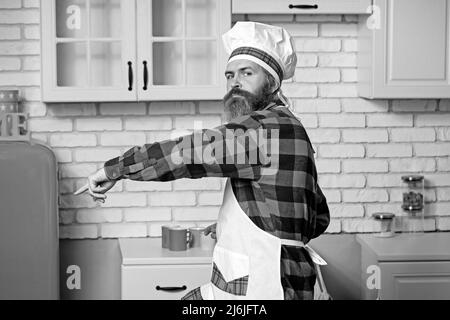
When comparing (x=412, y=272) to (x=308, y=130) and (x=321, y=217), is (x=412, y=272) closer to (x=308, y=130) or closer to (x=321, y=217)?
(x=308, y=130)

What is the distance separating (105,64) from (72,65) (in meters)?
0.17

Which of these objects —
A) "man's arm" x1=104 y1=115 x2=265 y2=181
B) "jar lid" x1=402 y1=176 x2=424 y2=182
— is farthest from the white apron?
"jar lid" x1=402 y1=176 x2=424 y2=182

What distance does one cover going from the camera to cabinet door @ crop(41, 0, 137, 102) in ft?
14.4

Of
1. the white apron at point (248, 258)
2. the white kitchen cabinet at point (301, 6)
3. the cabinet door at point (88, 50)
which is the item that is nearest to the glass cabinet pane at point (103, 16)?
the cabinet door at point (88, 50)

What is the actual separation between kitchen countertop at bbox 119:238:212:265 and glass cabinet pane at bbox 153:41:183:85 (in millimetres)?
827

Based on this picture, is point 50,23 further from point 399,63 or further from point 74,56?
point 399,63

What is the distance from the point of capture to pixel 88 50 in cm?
446

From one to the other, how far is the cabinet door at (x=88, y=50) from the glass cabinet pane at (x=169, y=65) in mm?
171

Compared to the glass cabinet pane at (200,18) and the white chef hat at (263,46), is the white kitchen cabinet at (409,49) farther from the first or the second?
the white chef hat at (263,46)

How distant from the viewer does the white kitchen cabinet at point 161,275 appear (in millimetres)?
4305

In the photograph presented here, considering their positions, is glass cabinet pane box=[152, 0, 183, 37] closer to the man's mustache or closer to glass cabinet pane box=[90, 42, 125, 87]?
glass cabinet pane box=[90, 42, 125, 87]

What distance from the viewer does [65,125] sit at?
466 cm

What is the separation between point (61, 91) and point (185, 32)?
68 cm
